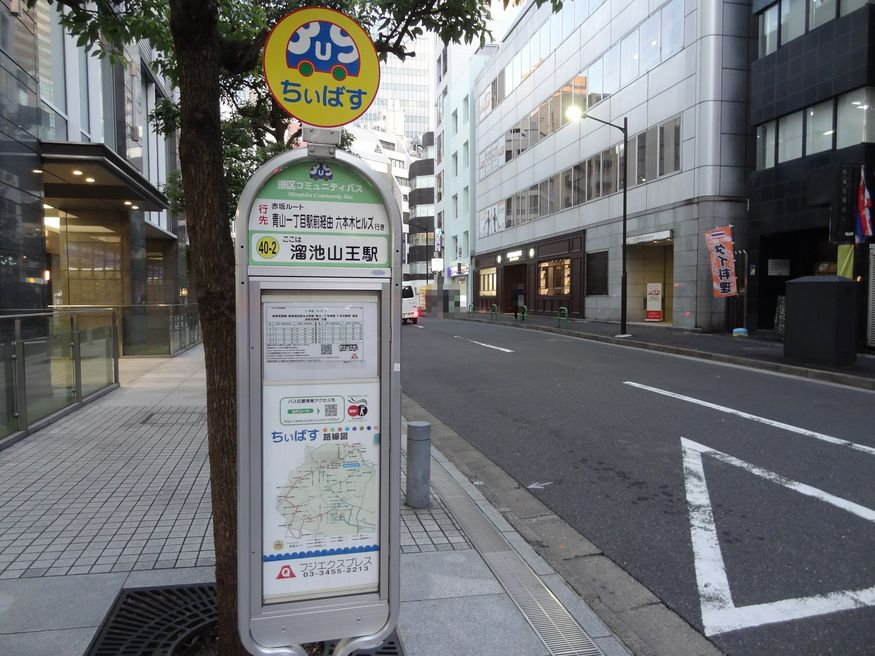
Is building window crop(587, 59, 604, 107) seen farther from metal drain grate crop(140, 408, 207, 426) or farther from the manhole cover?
the manhole cover

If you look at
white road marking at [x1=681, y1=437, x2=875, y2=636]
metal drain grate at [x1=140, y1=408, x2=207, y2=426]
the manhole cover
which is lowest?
white road marking at [x1=681, y1=437, x2=875, y2=636]

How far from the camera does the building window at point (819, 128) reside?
704 inches

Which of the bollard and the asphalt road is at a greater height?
the bollard

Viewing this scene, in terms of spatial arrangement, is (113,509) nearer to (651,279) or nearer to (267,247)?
(267,247)

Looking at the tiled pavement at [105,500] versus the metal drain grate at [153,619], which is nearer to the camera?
the metal drain grate at [153,619]

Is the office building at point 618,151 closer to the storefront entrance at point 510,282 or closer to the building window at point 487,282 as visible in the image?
the storefront entrance at point 510,282

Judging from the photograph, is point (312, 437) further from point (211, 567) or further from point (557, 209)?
point (557, 209)

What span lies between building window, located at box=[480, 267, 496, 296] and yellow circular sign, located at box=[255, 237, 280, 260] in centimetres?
4418

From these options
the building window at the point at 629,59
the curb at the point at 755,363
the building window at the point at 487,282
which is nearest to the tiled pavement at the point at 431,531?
the curb at the point at 755,363

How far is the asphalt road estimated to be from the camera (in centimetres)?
341

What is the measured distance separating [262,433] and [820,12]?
72.4ft

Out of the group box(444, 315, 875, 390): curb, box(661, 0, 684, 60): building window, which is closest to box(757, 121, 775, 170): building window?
box(661, 0, 684, 60): building window

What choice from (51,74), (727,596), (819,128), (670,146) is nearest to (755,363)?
(819,128)

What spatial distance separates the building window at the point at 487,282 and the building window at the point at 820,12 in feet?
95.1
